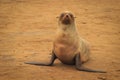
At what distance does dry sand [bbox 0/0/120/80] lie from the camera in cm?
705

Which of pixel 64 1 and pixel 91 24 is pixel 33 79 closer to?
pixel 91 24

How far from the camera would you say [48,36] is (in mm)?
10133

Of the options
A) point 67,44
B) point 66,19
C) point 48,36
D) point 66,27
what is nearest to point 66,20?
point 66,19

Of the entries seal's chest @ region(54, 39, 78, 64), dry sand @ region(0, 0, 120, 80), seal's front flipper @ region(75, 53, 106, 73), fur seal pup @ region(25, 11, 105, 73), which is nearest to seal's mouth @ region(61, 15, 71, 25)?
fur seal pup @ region(25, 11, 105, 73)

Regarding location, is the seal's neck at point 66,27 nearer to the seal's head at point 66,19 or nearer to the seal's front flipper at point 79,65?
the seal's head at point 66,19

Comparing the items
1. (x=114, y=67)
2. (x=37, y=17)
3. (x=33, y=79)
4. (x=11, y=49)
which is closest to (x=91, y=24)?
(x=37, y=17)

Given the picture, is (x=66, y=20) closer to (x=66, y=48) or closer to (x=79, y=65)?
(x=66, y=48)

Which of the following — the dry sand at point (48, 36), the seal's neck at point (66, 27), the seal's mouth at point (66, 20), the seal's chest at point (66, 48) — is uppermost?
the seal's mouth at point (66, 20)

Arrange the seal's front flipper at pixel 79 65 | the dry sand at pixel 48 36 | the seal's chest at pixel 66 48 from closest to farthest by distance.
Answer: the dry sand at pixel 48 36
the seal's front flipper at pixel 79 65
the seal's chest at pixel 66 48

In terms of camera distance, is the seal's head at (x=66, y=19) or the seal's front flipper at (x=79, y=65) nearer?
the seal's front flipper at (x=79, y=65)

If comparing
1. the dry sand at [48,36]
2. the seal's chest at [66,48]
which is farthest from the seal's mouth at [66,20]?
the dry sand at [48,36]

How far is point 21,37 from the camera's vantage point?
391 inches

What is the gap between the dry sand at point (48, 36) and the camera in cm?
705

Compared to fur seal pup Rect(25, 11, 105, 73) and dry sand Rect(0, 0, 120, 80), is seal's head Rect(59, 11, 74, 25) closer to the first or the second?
fur seal pup Rect(25, 11, 105, 73)
